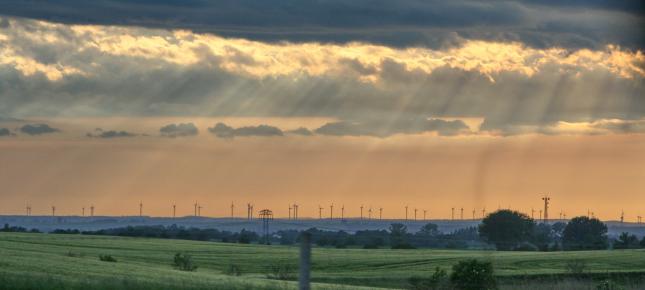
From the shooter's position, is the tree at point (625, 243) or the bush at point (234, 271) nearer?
the tree at point (625, 243)

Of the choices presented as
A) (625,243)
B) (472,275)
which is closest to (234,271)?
(625,243)

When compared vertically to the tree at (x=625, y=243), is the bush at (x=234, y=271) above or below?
below

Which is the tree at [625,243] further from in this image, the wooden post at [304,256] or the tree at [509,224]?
the tree at [509,224]

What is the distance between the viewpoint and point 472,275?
40.8m

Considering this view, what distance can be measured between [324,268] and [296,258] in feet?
15.8

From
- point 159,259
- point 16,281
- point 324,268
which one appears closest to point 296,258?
point 324,268

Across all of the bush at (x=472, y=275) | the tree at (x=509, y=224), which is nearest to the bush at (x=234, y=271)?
the bush at (x=472, y=275)

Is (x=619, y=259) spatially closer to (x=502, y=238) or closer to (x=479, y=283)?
(x=479, y=283)

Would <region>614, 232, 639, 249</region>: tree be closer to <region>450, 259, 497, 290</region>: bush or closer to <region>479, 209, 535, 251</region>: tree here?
<region>450, 259, 497, 290</region>: bush

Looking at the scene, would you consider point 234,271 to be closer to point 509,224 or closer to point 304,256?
point 304,256

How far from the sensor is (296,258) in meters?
90.2

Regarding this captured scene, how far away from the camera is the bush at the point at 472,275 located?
131ft

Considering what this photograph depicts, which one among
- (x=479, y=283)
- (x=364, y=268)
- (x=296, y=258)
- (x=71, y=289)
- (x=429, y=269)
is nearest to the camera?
(x=71, y=289)

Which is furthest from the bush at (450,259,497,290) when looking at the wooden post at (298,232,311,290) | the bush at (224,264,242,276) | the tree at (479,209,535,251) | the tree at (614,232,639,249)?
the tree at (479,209,535,251)
